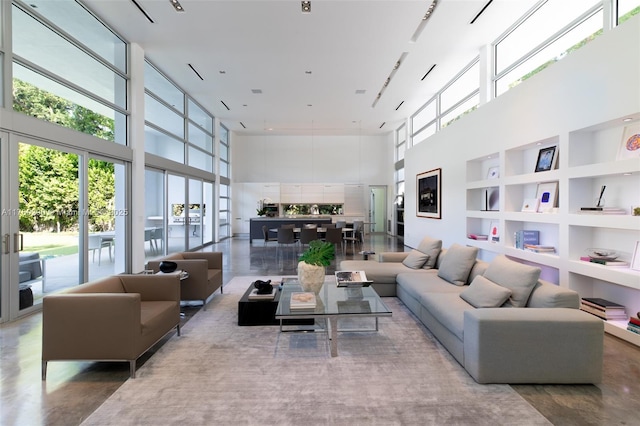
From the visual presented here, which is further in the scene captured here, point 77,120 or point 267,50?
point 267,50

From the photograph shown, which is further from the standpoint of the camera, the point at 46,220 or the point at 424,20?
the point at 424,20

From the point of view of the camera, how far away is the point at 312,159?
14672 millimetres

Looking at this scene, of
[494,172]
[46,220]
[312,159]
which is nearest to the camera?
[46,220]

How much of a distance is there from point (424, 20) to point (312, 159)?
946 centimetres

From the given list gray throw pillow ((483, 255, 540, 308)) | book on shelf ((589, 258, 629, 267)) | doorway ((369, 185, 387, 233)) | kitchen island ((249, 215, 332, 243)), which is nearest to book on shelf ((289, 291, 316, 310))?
gray throw pillow ((483, 255, 540, 308))

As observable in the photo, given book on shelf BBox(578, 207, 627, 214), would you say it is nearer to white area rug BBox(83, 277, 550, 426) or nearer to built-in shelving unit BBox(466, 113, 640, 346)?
built-in shelving unit BBox(466, 113, 640, 346)

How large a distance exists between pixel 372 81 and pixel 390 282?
18.5 ft

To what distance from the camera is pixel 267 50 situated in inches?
255

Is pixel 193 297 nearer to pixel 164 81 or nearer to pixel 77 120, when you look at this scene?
pixel 77 120

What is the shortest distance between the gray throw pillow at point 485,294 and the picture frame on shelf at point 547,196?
203 cm

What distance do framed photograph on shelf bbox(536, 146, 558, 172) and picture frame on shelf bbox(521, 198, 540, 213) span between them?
0.48 meters

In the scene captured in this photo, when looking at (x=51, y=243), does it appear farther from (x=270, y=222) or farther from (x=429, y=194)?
(x=429, y=194)

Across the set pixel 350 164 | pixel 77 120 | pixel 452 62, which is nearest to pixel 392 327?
pixel 77 120

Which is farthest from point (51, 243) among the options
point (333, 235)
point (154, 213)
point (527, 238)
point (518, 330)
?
point (527, 238)
